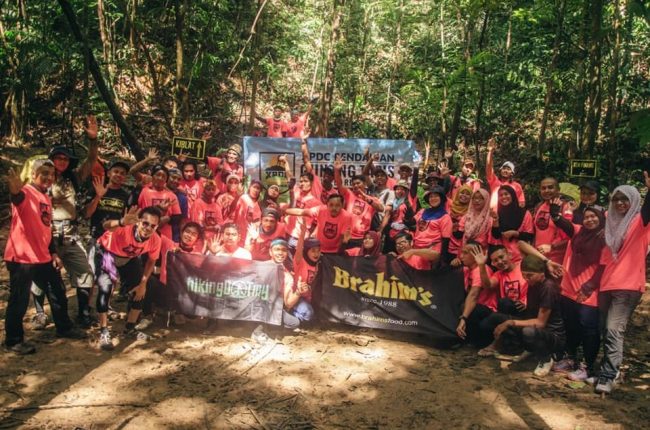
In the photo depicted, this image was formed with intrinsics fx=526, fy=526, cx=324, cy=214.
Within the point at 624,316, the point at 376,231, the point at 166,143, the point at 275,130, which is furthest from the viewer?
the point at 166,143

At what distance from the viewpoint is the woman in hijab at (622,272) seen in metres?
5.45

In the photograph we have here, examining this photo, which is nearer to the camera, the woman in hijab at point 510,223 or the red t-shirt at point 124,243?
the red t-shirt at point 124,243

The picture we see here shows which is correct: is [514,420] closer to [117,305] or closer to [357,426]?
[357,426]

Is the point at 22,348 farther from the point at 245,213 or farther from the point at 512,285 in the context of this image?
the point at 512,285

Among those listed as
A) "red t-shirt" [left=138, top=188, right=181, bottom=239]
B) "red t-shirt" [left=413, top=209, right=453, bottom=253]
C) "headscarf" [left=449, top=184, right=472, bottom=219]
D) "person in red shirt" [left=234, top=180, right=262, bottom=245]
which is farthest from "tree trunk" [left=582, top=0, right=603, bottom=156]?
"red t-shirt" [left=138, top=188, right=181, bottom=239]

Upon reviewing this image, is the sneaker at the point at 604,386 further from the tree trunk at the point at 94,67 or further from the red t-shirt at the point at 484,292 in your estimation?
the tree trunk at the point at 94,67

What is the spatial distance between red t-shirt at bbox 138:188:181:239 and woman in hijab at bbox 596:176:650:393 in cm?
561

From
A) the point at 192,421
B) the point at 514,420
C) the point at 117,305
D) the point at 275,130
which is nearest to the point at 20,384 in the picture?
the point at 192,421

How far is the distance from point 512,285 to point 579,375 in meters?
1.33

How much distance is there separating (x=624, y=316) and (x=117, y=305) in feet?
22.0

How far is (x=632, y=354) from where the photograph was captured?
6.80 meters

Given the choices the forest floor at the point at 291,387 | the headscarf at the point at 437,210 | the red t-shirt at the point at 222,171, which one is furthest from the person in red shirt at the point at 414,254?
the red t-shirt at the point at 222,171

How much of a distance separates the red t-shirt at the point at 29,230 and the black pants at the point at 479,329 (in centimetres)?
530

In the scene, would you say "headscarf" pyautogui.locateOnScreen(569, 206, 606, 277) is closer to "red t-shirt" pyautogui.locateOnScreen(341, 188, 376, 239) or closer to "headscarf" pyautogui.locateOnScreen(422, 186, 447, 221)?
"headscarf" pyautogui.locateOnScreen(422, 186, 447, 221)
